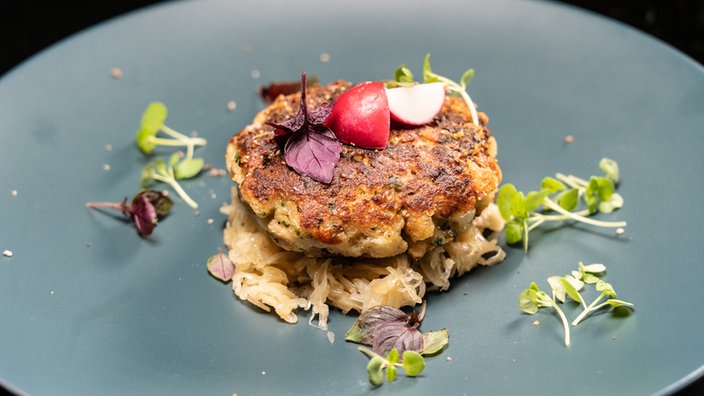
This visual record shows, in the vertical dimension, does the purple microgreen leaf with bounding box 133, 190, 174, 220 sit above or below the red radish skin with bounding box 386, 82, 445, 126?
below

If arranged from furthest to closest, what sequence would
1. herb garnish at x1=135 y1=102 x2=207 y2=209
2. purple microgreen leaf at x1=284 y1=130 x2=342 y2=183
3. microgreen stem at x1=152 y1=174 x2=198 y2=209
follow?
1. herb garnish at x1=135 y1=102 x2=207 y2=209
2. microgreen stem at x1=152 y1=174 x2=198 y2=209
3. purple microgreen leaf at x1=284 y1=130 x2=342 y2=183

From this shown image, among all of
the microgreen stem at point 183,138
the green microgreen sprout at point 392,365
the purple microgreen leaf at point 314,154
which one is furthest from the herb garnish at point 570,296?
the microgreen stem at point 183,138

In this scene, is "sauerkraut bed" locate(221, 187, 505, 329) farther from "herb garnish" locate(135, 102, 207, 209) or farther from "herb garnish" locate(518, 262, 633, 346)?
"herb garnish" locate(135, 102, 207, 209)

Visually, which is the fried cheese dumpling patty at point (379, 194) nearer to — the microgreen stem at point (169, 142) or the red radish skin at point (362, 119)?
the red radish skin at point (362, 119)

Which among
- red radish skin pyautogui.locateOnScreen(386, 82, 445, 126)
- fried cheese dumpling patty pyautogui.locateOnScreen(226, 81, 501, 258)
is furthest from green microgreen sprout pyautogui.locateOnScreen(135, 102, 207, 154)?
red radish skin pyautogui.locateOnScreen(386, 82, 445, 126)

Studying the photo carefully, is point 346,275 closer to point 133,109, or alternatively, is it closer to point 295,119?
point 295,119
